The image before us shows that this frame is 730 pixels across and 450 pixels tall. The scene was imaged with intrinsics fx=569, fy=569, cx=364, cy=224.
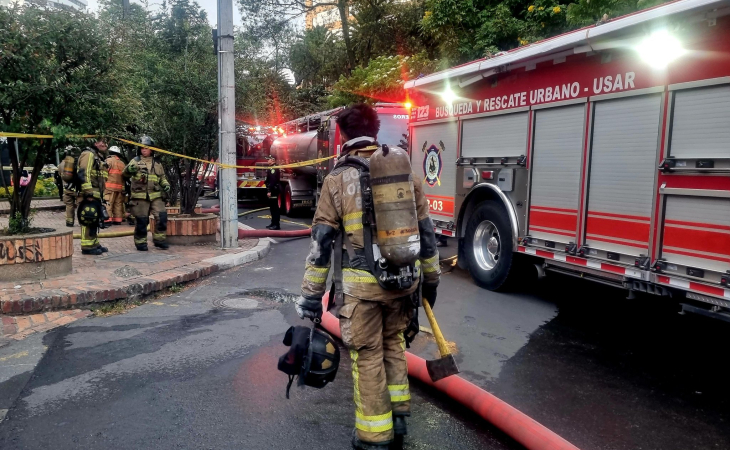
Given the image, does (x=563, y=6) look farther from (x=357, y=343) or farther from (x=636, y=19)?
(x=357, y=343)

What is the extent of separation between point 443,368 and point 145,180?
6.56 m

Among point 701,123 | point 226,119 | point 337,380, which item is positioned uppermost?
point 226,119

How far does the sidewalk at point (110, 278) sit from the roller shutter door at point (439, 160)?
2.92 meters

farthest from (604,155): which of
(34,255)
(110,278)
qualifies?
(34,255)

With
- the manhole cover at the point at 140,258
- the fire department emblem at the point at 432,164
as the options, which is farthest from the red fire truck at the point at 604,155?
the manhole cover at the point at 140,258

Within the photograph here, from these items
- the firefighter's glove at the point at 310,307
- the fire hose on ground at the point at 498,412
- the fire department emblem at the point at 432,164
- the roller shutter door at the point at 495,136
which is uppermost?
the roller shutter door at the point at 495,136

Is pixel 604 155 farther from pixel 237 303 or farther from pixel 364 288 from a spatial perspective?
pixel 237 303

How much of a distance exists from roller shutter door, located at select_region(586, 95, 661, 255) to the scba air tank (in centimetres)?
277

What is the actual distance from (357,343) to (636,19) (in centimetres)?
361

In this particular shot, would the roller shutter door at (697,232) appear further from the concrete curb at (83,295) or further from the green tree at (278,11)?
the green tree at (278,11)

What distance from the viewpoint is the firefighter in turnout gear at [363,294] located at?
2994 mm

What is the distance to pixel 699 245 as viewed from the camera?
4.25 meters

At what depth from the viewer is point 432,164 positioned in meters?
7.89

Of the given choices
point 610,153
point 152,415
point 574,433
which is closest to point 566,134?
point 610,153
